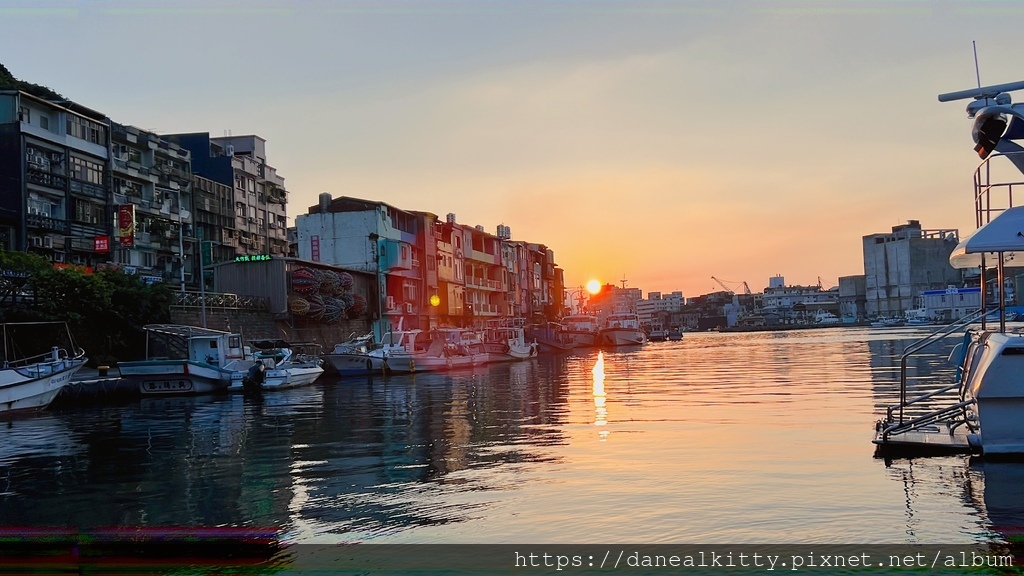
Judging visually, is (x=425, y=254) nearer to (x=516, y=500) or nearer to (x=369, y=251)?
(x=369, y=251)

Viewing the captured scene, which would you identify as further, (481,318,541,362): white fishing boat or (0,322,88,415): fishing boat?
(481,318,541,362): white fishing boat

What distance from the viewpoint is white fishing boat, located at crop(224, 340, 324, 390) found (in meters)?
43.3

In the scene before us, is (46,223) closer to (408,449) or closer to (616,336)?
(408,449)

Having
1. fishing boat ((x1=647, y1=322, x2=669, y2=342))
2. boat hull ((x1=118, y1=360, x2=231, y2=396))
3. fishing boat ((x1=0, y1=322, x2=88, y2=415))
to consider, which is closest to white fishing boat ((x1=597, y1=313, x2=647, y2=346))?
fishing boat ((x1=647, y1=322, x2=669, y2=342))

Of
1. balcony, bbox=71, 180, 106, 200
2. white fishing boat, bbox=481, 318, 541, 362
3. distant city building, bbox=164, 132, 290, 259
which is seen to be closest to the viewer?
balcony, bbox=71, 180, 106, 200

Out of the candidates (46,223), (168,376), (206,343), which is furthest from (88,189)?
(168,376)

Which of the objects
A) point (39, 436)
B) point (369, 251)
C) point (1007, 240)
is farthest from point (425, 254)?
point (1007, 240)

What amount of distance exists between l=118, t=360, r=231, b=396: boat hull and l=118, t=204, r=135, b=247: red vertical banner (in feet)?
83.2

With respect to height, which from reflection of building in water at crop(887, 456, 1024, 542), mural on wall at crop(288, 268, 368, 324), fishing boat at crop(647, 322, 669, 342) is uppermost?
mural on wall at crop(288, 268, 368, 324)

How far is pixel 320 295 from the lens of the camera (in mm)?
65812

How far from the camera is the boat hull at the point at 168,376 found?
133 ft

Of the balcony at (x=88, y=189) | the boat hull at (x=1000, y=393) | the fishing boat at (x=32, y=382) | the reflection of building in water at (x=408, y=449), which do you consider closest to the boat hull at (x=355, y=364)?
the reflection of building in water at (x=408, y=449)

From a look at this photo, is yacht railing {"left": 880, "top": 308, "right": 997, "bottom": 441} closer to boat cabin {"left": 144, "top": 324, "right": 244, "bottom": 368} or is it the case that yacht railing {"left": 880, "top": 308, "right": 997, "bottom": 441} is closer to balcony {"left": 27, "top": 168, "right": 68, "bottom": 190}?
boat cabin {"left": 144, "top": 324, "right": 244, "bottom": 368}

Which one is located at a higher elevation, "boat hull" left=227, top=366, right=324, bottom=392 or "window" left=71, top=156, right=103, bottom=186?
"window" left=71, top=156, right=103, bottom=186
